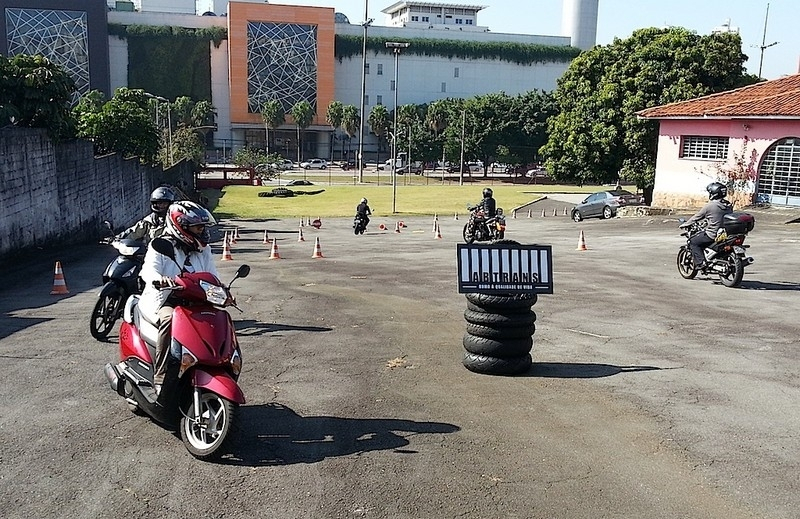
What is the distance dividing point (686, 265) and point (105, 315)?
11154 millimetres

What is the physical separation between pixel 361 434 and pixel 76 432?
91.2 inches

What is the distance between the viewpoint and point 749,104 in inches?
1244

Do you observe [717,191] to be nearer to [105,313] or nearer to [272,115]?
[105,313]

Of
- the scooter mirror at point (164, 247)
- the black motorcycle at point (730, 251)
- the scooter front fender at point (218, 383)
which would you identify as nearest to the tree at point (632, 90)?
the black motorcycle at point (730, 251)

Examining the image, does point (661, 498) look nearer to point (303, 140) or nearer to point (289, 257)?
point (289, 257)

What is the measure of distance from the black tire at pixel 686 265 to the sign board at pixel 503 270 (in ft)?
27.3

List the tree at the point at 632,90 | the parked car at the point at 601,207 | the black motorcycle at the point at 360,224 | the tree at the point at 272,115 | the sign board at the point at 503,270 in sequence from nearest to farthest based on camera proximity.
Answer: the sign board at the point at 503,270
the black motorcycle at the point at 360,224
the parked car at the point at 601,207
the tree at the point at 632,90
the tree at the point at 272,115

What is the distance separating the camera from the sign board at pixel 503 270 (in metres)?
7.80

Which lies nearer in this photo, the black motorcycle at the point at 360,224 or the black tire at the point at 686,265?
the black tire at the point at 686,265

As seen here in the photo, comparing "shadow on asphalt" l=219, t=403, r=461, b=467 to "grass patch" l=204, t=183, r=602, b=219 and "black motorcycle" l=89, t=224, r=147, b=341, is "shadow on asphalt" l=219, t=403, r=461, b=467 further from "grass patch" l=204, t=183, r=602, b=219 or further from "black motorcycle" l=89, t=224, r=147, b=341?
"grass patch" l=204, t=183, r=602, b=219

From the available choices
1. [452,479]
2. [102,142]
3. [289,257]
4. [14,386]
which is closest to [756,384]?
[452,479]

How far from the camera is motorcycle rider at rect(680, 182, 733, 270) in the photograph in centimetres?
1422

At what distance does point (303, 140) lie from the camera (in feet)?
392

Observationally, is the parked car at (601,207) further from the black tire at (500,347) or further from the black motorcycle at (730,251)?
the black tire at (500,347)
